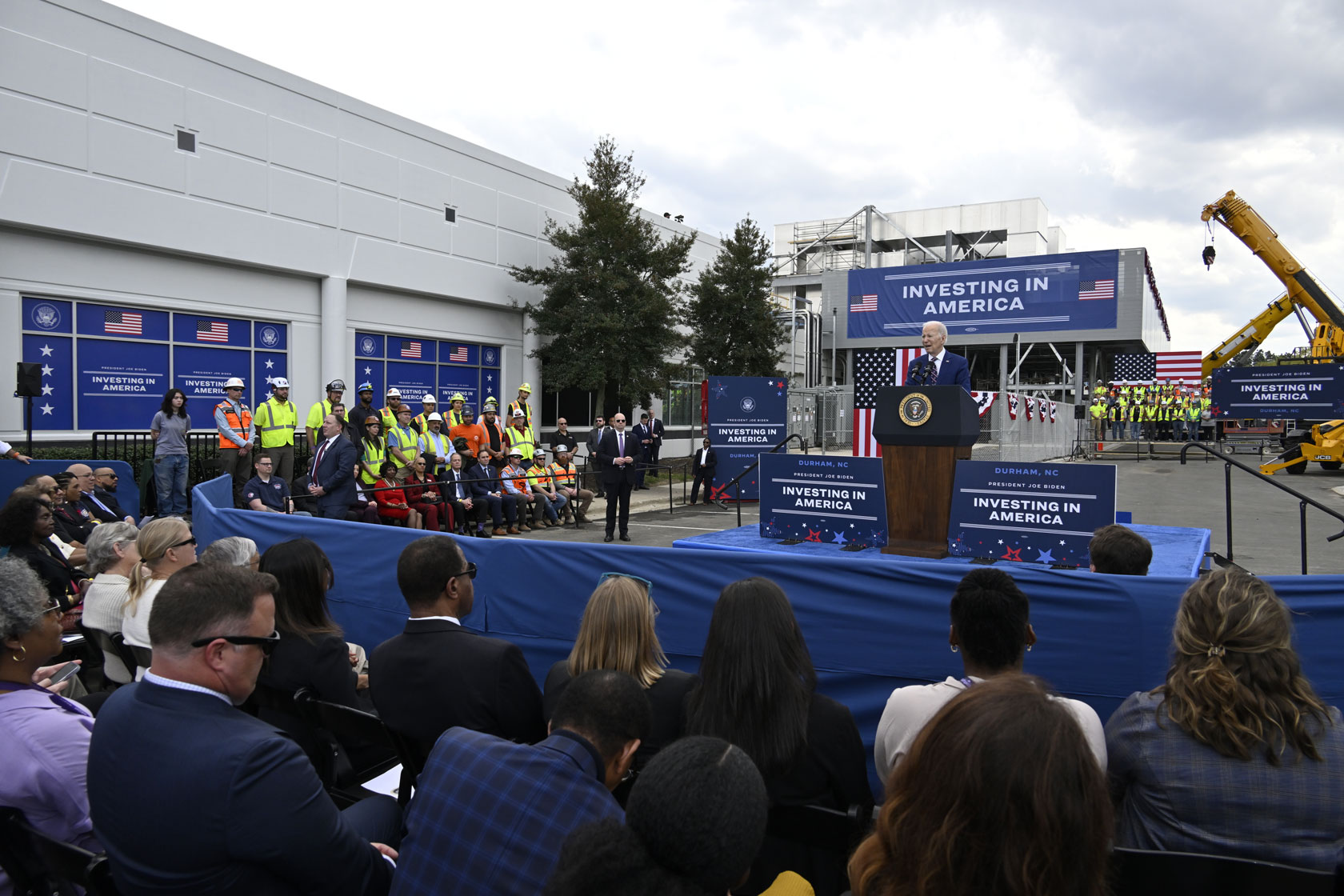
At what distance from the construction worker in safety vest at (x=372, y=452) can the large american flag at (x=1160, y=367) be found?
2919 cm

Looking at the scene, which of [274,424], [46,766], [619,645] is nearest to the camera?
[46,766]

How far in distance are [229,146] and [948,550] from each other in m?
14.8

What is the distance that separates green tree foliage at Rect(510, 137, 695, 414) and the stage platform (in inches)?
436

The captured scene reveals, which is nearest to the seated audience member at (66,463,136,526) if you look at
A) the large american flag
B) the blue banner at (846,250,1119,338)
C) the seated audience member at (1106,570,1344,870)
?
the seated audience member at (1106,570,1344,870)

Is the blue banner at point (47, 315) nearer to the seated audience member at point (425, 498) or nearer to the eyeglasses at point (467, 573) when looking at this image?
the seated audience member at point (425, 498)

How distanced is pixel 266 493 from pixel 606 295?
1247 cm

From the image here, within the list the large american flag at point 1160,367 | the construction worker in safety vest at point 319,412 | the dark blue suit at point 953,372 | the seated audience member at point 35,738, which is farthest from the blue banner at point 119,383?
the large american flag at point 1160,367

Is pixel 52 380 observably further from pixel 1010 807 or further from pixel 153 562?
pixel 1010 807

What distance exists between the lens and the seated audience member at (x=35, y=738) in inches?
94.1

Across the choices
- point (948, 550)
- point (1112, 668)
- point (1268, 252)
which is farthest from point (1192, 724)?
point (1268, 252)

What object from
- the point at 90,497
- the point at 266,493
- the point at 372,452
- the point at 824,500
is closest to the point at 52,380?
the point at 372,452

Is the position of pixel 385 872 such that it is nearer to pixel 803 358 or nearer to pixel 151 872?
pixel 151 872

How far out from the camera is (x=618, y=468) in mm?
12414

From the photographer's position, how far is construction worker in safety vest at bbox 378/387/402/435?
11859 mm
